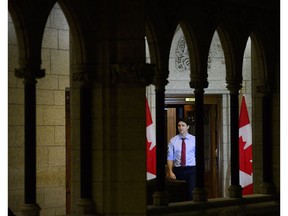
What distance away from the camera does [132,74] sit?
17.2 feet

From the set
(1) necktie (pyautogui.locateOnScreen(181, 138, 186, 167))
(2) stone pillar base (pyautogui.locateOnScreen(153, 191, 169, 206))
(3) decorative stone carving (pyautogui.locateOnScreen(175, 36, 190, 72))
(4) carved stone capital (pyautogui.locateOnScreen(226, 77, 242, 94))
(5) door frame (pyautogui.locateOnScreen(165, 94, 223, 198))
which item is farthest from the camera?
(5) door frame (pyautogui.locateOnScreen(165, 94, 223, 198))

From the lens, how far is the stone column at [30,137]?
527 cm

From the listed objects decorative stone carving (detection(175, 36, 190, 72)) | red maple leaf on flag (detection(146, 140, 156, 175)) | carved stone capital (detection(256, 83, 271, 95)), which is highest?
decorative stone carving (detection(175, 36, 190, 72))

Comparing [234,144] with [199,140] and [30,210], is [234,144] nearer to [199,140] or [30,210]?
A: [199,140]

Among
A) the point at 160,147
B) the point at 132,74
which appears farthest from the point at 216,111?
the point at 132,74

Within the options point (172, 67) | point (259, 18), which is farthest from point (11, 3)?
point (172, 67)

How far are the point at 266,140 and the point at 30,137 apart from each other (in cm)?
269

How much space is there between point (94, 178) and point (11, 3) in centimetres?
127

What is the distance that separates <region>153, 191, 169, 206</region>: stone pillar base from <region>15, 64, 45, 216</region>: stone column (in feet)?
3.71

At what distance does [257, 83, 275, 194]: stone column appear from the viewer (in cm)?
723

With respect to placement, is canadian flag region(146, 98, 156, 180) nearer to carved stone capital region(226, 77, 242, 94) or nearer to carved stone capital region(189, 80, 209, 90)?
carved stone capital region(226, 77, 242, 94)

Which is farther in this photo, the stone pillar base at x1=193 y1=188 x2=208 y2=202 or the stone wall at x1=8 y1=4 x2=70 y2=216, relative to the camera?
the stone wall at x1=8 y1=4 x2=70 y2=216

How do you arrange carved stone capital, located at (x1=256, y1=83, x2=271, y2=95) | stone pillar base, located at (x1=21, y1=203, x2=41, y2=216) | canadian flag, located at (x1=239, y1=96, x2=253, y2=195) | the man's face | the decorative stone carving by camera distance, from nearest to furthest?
stone pillar base, located at (x1=21, y1=203, x2=41, y2=216), carved stone capital, located at (x1=256, y1=83, x2=271, y2=95), the man's face, canadian flag, located at (x1=239, y1=96, x2=253, y2=195), the decorative stone carving

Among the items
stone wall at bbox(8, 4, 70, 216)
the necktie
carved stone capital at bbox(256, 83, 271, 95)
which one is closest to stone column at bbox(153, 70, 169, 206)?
carved stone capital at bbox(256, 83, 271, 95)
